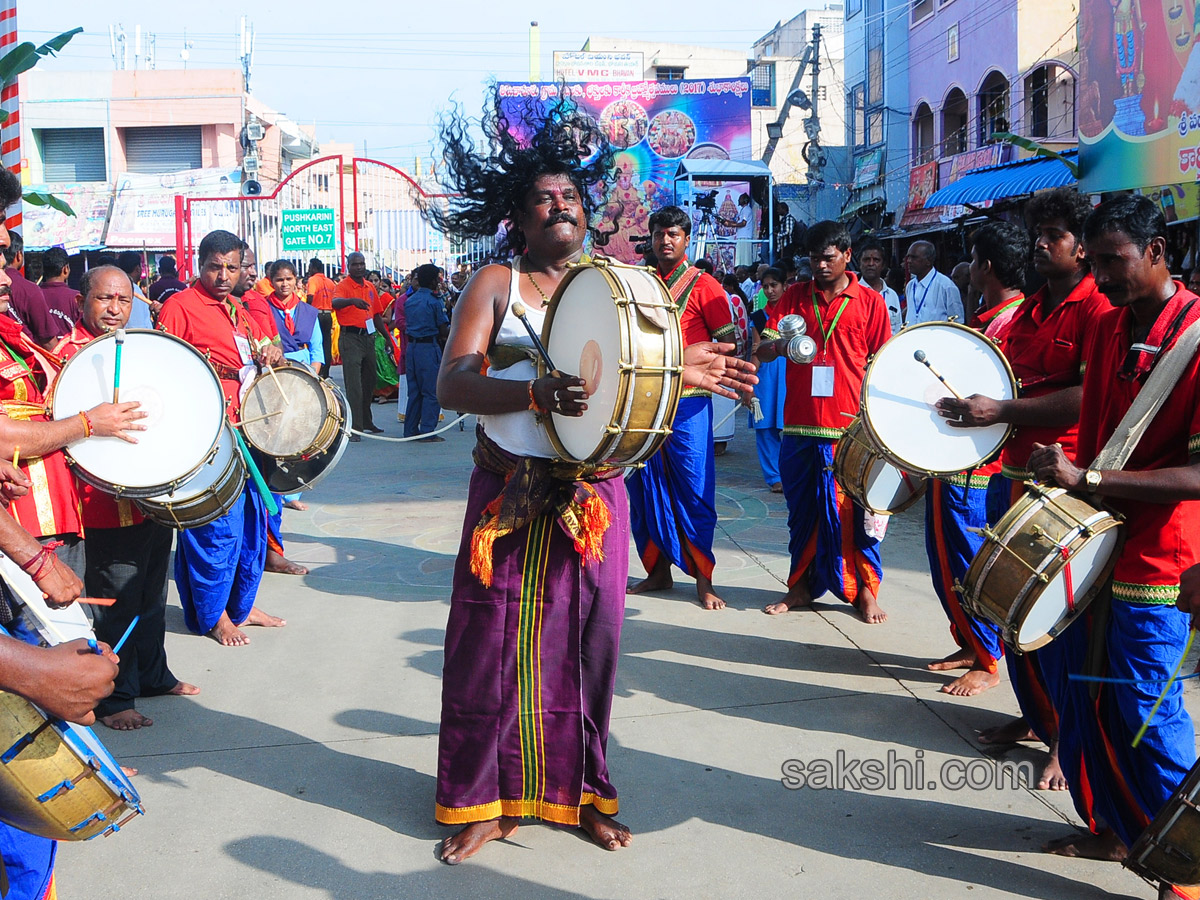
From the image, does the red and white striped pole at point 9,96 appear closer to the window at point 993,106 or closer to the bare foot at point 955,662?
the bare foot at point 955,662

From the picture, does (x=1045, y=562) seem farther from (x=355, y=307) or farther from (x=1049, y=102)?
(x=1049, y=102)

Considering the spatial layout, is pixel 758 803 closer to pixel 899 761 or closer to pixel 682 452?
pixel 899 761

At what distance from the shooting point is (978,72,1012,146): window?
22.1m

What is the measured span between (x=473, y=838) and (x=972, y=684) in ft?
7.63

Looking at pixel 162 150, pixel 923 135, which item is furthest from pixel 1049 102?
pixel 162 150

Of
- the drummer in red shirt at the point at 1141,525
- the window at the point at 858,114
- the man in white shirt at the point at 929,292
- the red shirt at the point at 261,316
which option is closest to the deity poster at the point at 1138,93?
the man in white shirt at the point at 929,292

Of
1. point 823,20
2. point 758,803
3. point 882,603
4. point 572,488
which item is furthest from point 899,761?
point 823,20

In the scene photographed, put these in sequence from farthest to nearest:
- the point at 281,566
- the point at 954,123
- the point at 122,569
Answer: the point at 954,123
the point at 281,566
the point at 122,569

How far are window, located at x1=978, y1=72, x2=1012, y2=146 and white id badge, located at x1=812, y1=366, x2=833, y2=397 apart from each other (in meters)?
18.4

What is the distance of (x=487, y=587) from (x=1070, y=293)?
7.38 ft

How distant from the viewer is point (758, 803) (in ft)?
11.9

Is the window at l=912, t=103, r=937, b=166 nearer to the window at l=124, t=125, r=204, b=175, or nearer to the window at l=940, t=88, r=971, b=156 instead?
the window at l=940, t=88, r=971, b=156

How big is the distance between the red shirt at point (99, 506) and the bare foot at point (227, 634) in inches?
48.2

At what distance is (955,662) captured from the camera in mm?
4902
